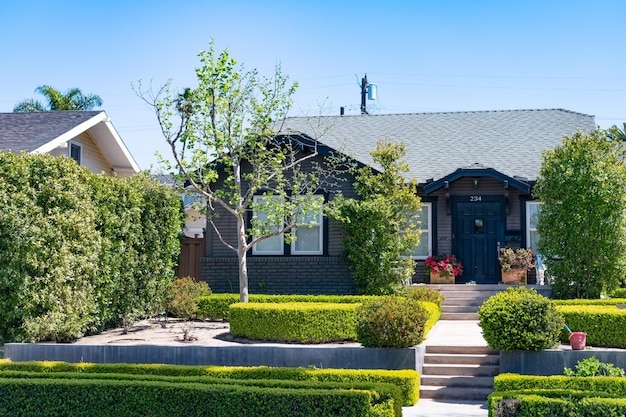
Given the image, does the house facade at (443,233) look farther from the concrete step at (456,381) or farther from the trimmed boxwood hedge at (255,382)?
the trimmed boxwood hedge at (255,382)

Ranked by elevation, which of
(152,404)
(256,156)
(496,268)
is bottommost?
(152,404)

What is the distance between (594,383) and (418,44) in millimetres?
9636

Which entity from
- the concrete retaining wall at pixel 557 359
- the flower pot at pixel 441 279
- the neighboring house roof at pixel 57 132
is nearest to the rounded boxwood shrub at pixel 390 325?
the concrete retaining wall at pixel 557 359

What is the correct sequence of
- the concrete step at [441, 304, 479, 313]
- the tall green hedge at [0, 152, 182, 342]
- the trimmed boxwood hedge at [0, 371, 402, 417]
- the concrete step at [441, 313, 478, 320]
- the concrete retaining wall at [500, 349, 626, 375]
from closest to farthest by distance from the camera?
the trimmed boxwood hedge at [0, 371, 402, 417], the concrete retaining wall at [500, 349, 626, 375], the tall green hedge at [0, 152, 182, 342], the concrete step at [441, 313, 478, 320], the concrete step at [441, 304, 479, 313]

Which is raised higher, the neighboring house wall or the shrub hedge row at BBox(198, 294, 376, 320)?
the neighboring house wall

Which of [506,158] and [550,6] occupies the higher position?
[550,6]

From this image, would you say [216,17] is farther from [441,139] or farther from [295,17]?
[441,139]

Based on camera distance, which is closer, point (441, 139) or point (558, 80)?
point (441, 139)

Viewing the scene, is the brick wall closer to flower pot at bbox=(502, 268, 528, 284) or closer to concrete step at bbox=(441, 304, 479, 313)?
concrete step at bbox=(441, 304, 479, 313)

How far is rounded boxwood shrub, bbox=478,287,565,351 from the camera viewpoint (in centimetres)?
1206

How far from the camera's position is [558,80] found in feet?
90.0

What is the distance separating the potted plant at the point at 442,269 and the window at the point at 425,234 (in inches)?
18.4

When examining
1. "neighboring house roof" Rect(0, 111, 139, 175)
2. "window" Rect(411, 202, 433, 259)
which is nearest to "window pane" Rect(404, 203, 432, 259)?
"window" Rect(411, 202, 433, 259)

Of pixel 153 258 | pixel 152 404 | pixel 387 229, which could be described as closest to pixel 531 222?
pixel 387 229
